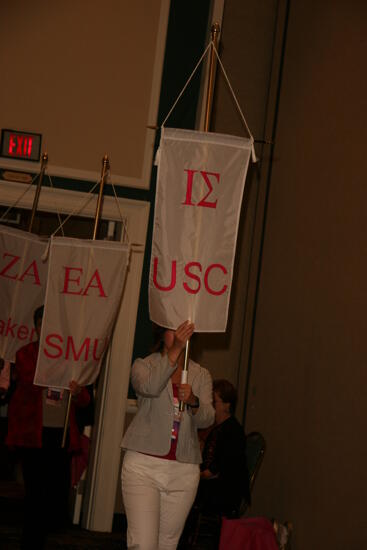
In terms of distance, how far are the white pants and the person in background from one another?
1121mm

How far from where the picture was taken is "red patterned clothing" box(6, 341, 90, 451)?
4.58 m

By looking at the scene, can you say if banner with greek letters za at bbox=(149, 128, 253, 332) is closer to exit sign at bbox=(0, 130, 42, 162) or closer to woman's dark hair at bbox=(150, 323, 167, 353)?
woman's dark hair at bbox=(150, 323, 167, 353)

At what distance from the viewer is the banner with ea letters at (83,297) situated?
4980 millimetres

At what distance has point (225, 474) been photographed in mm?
4984

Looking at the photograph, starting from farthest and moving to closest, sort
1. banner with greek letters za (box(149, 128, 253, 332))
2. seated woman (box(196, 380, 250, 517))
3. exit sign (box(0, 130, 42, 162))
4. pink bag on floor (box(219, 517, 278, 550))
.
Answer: exit sign (box(0, 130, 42, 162)) < seated woman (box(196, 380, 250, 517)) < pink bag on floor (box(219, 517, 278, 550)) < banner with greek letters za (box(149, 128, 253, 332))

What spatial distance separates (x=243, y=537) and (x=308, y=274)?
173 centimetres

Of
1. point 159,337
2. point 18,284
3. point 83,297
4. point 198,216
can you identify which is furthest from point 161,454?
point 18,284

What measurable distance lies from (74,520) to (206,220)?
3.47m

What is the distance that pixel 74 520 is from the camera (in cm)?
638

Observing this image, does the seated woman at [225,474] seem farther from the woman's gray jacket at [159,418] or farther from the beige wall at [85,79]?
the beige wall at [85,79]

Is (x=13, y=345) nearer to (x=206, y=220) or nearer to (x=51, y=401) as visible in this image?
(x=51, y=401)

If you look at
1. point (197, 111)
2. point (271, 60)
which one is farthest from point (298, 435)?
point (271, 60)

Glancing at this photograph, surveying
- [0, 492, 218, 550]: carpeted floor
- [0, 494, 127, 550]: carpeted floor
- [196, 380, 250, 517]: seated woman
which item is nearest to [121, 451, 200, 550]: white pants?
[196, 380, 250, 517]: seated woman

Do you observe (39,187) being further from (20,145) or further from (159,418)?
(159,418)
